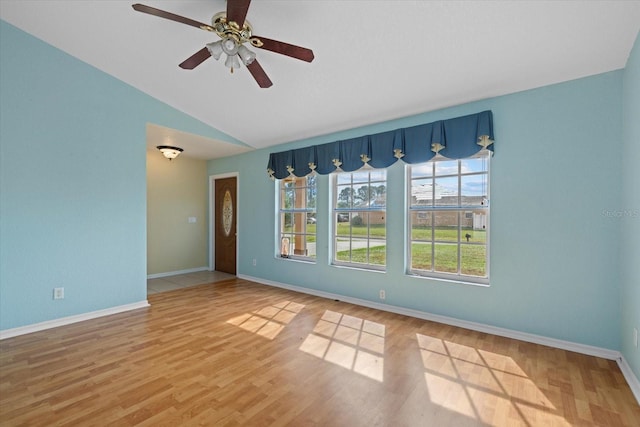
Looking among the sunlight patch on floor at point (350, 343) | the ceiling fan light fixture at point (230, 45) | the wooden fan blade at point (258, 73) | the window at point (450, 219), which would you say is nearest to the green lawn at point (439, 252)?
the window at point (450, 219)

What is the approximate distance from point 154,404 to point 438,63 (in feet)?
12.2

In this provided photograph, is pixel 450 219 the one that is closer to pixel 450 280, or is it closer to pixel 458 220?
pixel 458 220

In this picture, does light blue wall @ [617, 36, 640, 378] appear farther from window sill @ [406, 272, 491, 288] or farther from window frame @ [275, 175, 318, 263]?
window frame @ [275, 175, 318, 263]

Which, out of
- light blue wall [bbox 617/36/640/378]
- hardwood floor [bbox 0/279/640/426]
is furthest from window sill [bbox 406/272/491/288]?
light blue wall [bbox 617/36/640/378]

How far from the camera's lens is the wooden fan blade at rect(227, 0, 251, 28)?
1893 millimetres

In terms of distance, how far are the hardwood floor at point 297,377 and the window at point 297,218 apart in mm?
1725

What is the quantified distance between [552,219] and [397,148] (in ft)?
6.03

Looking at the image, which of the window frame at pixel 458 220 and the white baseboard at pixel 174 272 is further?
the white baseboard at pixel 174 272

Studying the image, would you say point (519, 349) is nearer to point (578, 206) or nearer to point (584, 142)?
point (578, 206)

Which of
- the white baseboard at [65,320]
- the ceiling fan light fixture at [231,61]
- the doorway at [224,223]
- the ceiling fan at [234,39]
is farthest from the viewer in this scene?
the doorway at [224,223]

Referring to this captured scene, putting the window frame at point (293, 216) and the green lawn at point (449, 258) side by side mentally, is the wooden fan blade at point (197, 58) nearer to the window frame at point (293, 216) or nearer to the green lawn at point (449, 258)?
the window frame at point (293, 216)

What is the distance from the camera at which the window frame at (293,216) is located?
505 centimetres

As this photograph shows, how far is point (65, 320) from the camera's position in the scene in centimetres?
354

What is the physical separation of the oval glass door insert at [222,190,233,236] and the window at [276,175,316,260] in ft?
5.24
